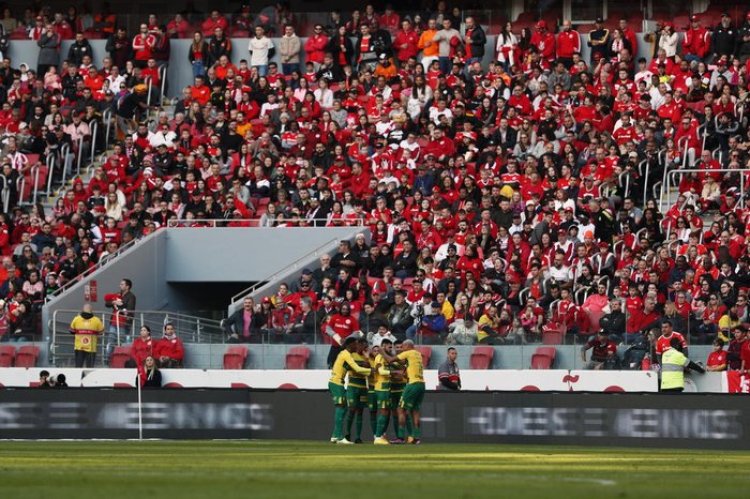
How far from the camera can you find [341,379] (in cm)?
2456

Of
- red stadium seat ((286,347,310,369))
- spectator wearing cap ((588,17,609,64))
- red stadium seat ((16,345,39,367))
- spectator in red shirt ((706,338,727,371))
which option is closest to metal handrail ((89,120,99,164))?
red stadium seat ((16,345,39,367))

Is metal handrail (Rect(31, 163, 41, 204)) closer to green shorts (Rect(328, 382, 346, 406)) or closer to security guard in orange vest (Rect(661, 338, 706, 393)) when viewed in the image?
green shorts (Rect(328, 382, 346, 406))

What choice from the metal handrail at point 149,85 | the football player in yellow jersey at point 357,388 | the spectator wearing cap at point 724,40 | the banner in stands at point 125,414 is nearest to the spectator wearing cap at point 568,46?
the spectator wearing cap at point 724,40

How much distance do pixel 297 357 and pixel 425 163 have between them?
6.52 meters

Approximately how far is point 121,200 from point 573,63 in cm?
978

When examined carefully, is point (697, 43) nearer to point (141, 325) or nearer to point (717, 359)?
point (717, 359)

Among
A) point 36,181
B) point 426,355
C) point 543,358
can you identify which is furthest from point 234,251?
point 543,358

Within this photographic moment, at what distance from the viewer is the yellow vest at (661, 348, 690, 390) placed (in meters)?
25.3

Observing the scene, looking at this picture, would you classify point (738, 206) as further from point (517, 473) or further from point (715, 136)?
point (517, 473)

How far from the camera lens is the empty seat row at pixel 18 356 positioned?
3008 cm

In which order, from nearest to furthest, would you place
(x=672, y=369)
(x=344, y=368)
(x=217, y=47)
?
(x=344, y=368) < (x=672, y=369) < (x=217, y=47)

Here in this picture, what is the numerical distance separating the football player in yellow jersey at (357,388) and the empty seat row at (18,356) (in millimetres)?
7662

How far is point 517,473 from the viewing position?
15914mm

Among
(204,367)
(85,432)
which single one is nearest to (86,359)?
(204,367)
